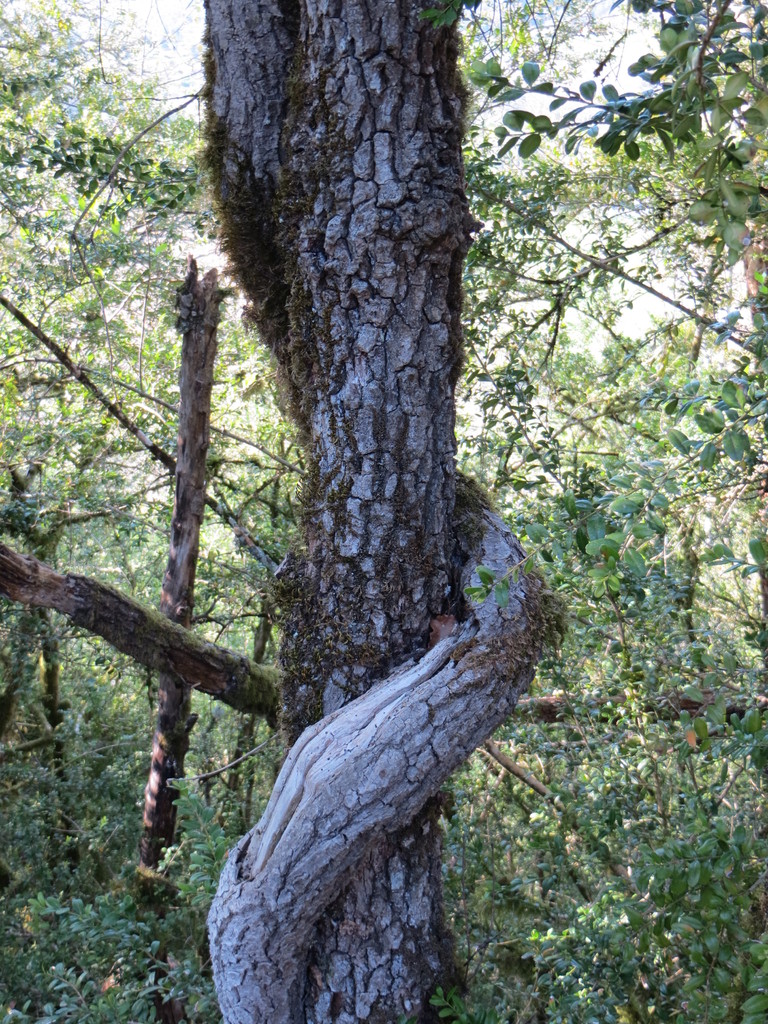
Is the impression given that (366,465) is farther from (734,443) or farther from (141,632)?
(141,632)

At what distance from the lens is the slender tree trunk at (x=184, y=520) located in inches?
143

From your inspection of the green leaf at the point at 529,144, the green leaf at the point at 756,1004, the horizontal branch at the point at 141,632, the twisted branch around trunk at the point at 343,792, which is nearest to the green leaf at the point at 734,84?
→ the green leaf at the point at 529,144

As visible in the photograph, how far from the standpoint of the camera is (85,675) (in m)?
6.70

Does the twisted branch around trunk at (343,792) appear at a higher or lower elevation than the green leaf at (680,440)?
lower

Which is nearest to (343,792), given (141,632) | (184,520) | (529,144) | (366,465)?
(366,465)

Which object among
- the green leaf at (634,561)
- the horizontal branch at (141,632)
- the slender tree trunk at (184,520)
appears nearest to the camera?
the green leaf at (634,561)

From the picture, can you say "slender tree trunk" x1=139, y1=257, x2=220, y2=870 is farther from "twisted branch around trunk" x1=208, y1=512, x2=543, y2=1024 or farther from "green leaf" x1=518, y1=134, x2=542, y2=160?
"green leaf" x1=518, y1=134, x2=542, y2=160

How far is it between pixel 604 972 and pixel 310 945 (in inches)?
32.0

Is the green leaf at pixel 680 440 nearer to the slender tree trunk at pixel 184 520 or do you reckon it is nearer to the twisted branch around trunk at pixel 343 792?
the twisted branch around trunk at pixel 343 792

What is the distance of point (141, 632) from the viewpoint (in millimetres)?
2918

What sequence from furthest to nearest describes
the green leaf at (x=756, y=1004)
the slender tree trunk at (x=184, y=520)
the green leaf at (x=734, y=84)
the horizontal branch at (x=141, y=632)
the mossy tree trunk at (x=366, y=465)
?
1. the slender tree trunk at (x=184, y=520)
2. the horizontal branch at (x=141, y=632)
3. the mossy tree trunk at (x=366, y=465)
4. the green leaf at (x=756, y=1004)
5. the green leaf at (x=734, y=84)

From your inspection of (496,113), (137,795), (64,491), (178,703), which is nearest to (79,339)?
(64,491)

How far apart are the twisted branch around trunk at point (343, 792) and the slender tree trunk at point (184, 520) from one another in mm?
2065

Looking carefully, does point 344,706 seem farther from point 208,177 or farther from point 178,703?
point 178,703
